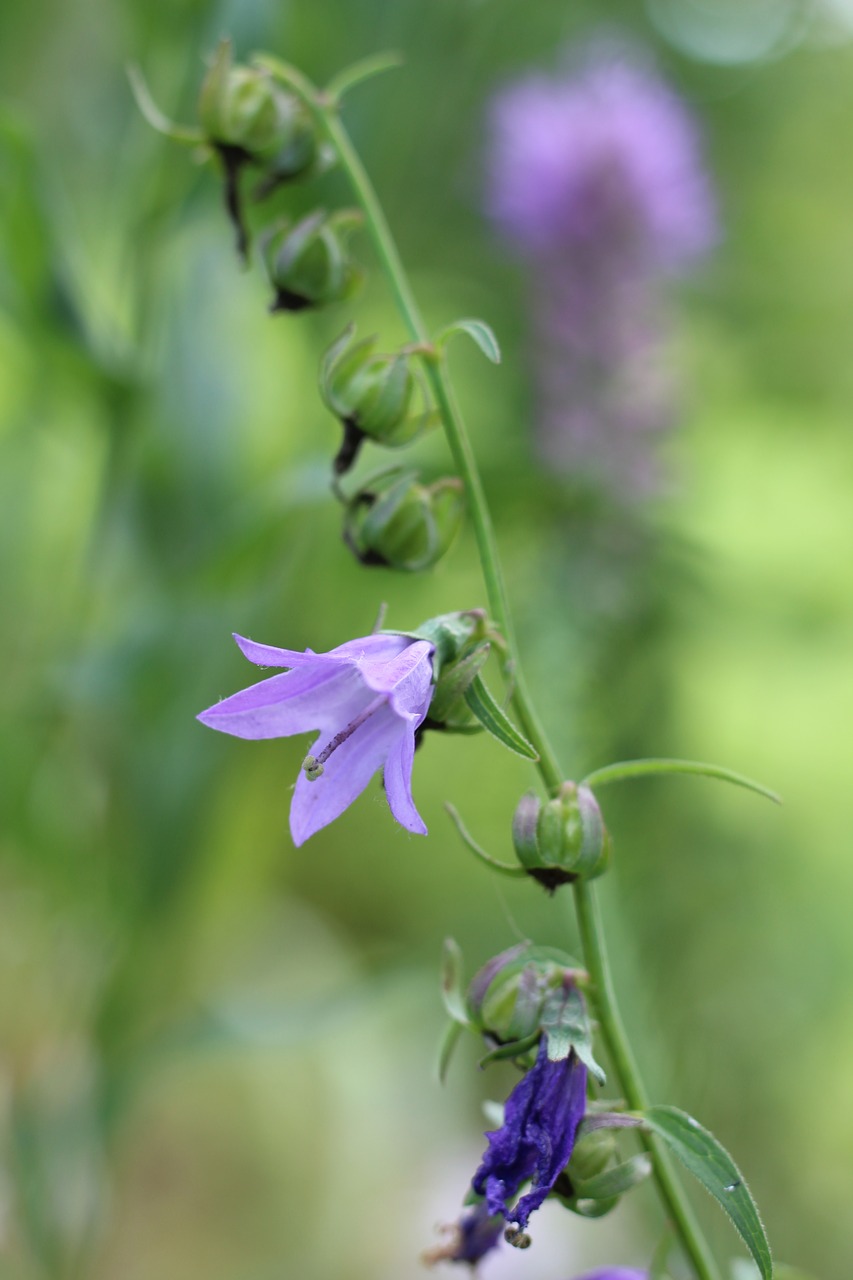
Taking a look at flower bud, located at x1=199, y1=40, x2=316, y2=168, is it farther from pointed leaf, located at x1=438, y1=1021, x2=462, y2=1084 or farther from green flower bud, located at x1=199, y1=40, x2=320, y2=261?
pointed leaf, located at x1=438, y1=1021, x2=462, y2=1084

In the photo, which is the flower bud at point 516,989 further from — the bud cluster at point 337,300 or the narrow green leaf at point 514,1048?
the bud cluster at point 337,300

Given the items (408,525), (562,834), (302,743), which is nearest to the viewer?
(562,834)

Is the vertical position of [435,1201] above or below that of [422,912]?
below

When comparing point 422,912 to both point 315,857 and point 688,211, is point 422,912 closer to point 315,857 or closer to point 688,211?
point 315,857

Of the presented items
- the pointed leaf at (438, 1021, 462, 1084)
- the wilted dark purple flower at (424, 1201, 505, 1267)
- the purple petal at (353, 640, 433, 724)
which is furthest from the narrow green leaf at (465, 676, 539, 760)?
the wilted dark purple flower at (424, 1201, 505, 1267)

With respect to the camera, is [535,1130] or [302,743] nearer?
[535,1130]

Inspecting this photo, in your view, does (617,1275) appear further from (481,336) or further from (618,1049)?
(481,336)

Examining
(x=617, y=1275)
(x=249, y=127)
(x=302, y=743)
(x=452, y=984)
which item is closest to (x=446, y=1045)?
(x=452, y=984)

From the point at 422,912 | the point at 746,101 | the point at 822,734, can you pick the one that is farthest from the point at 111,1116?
the point at 746,101
